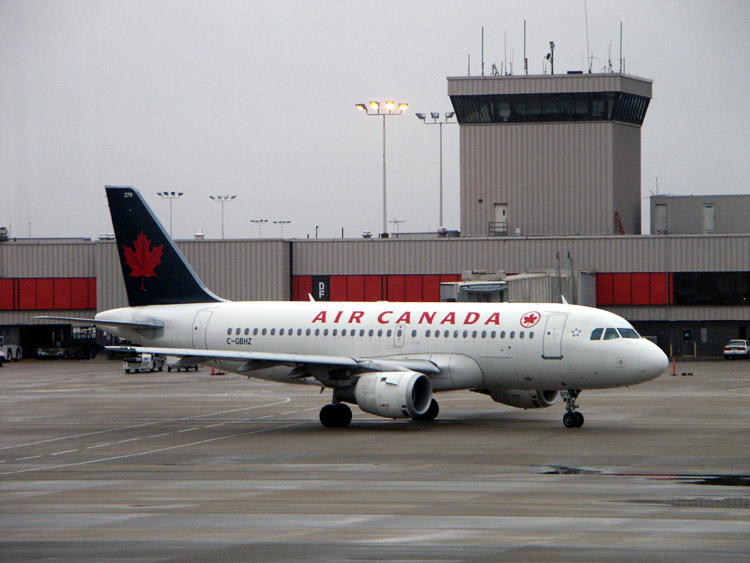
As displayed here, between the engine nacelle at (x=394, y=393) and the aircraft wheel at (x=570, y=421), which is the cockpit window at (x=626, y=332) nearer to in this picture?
the aircraft wheel at (x=570, y=421)

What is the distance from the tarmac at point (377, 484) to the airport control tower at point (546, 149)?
44.5m

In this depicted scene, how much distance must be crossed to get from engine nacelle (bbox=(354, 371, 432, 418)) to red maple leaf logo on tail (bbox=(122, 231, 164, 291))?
13.1m

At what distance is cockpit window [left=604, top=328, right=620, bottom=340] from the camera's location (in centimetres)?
3784

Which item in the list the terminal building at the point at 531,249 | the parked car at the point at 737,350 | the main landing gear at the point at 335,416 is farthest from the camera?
the terminal building at the point at 531,249

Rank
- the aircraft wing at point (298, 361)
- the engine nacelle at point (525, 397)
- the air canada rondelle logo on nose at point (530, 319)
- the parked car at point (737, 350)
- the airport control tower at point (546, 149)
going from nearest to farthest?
the aircraft wing at point (298, 361) → the air canada rondelle logo on nose at point (530, 319) → the engine nacelle at point (525, 397) → the parked car at point (737, 350) → the airport control tower at point (546, 149)

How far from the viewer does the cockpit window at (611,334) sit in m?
37.8

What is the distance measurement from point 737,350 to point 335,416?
2029 inches

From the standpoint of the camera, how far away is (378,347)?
4178 cm

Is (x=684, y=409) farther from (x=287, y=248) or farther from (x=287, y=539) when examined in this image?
(x=287, y=248)

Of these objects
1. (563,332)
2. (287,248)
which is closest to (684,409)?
(563,332)

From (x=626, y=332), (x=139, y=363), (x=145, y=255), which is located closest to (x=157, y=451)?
(x=145, y=255)

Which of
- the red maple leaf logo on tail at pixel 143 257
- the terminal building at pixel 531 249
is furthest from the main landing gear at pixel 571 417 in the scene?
the terminal building at pixel 531 249

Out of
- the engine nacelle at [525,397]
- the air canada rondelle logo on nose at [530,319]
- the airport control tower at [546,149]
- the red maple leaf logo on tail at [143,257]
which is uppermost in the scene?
the airport control tower at [546,149]

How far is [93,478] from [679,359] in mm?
65212
